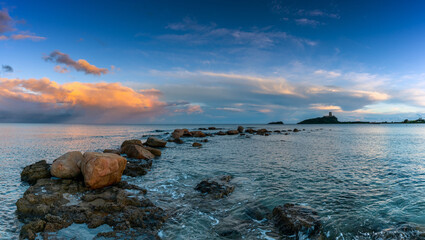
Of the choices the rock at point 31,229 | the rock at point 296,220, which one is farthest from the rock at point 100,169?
the rock at point 296,220

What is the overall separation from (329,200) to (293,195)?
1596 mm

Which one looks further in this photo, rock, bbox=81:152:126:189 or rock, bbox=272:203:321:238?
rock, bbox=81:152:126:189

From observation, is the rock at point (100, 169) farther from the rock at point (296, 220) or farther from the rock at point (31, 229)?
the rock at point (296, 220)

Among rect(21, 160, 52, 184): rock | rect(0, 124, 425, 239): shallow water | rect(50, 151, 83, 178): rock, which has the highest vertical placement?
rect(50, 151, 83, 178): rock

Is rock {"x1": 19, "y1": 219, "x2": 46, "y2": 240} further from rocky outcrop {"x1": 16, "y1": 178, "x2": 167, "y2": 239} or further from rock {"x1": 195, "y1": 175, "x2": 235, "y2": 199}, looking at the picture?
rock {"x1": 195, "y1": 175, "x2": 235, "y2": 199}

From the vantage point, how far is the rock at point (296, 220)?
22.7 feet

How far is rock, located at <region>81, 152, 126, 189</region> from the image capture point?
1092 cm

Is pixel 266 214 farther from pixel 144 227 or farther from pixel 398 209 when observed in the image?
pixel 398 209

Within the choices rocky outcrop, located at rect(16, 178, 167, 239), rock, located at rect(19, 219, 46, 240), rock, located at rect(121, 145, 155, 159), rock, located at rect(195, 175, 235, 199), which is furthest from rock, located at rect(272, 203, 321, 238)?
rock, located at rect(121, 145, 155, 159)

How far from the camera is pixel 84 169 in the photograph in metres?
11.3

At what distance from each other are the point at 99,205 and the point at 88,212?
866 millimetres

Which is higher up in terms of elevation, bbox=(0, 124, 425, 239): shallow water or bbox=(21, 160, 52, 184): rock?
bbox=(21, 160, 52, 184): rock

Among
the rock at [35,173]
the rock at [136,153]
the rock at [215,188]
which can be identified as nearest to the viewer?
the rock at [215,188]

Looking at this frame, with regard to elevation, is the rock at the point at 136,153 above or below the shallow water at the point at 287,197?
above
